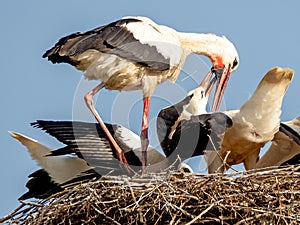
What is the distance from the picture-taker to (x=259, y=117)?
8.06 m

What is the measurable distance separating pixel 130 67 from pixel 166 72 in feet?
1.31

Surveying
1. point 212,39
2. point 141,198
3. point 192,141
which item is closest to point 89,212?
point 141,198

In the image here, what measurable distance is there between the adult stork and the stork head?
0.26 meters

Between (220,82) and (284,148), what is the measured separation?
845 mm

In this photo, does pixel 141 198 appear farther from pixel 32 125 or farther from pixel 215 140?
pixel 32 125

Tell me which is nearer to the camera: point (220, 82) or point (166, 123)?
point (166, 123)

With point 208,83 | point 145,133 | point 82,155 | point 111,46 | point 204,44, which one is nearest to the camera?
point 111,46

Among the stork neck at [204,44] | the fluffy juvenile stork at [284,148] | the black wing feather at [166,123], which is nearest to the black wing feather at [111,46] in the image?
the black wing feather at [166,123]

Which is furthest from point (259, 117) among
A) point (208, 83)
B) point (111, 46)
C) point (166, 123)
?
point (111, 46)

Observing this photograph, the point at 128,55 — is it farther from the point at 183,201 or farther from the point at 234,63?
the point at 183,201

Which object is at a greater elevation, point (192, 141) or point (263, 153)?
point (192, 141)

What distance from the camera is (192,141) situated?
7.79 m

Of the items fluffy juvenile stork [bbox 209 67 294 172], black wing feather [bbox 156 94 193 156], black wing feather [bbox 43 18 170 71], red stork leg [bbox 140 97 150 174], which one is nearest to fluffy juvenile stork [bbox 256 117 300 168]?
fluffy juvenile stork [bbox 209 67 294 172]

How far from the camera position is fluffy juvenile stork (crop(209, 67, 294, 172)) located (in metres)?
7.95
